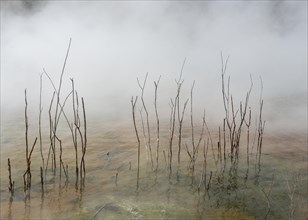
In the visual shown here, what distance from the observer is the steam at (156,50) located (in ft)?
22.0

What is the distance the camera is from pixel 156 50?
35.4ft

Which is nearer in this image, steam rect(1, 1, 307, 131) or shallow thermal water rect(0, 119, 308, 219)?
shallow thermal water rect(0, 119, 308, 219)

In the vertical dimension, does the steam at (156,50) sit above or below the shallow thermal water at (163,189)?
above

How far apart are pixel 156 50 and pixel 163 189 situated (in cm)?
763

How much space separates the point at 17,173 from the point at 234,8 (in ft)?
31.9

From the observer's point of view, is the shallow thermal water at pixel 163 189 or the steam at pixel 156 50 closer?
the shallow thermal water at pixel 163 189

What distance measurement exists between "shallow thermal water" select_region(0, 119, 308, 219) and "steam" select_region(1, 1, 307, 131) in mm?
1412

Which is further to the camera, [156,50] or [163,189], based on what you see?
[156,50]

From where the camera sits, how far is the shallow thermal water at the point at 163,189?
3.02 m

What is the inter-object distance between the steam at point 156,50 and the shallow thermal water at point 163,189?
1412mm

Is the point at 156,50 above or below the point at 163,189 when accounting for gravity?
above

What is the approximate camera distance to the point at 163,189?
3.38 meters

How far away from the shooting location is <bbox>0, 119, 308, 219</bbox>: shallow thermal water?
3.02 meters

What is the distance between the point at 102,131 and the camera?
501cm
